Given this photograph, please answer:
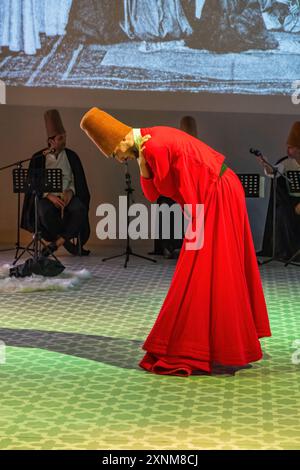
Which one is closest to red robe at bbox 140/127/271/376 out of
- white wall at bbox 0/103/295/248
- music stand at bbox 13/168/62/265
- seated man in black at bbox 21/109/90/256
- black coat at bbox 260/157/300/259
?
music stand at bbox 13/168/62/265

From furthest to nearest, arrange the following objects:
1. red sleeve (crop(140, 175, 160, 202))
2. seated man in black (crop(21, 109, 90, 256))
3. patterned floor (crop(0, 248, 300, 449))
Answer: seated man in black (crop(21, 109, 90, 256)) < red sleeve (crop(140, 175, 160, 202)) < patterned floor (crop(0, 248, 300, 449))

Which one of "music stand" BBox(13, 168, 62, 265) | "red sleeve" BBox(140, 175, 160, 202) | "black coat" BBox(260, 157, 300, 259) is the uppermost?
"red sleeve" BBox(140, 175, 160, 202)

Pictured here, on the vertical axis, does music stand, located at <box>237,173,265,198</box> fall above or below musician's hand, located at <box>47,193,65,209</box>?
above

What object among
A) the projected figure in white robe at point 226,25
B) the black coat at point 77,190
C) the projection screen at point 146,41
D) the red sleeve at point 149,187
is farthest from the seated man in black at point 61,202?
the red sleeve at point 149,187

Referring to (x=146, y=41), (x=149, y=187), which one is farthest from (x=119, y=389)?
(x=146, y=41)

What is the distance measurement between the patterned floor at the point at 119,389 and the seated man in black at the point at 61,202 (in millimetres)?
1974

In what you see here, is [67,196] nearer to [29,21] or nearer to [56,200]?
[56,200]

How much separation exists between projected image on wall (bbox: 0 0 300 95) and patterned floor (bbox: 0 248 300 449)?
298 cm

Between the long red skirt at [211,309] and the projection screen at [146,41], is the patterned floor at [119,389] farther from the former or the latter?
the projection screen at [146,41]

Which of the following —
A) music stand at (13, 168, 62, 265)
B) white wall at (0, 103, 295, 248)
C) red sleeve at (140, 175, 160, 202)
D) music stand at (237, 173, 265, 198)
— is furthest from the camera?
white wall at (0, 103, 295, 248)

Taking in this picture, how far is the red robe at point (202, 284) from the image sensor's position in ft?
16.5

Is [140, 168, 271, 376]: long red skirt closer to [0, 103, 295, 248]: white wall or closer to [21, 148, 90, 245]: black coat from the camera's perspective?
[21, 148, 90, 245]: black coat

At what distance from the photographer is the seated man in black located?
902cm

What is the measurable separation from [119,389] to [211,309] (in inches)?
26.4
